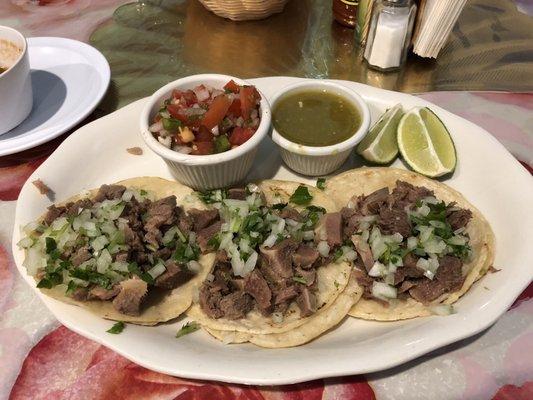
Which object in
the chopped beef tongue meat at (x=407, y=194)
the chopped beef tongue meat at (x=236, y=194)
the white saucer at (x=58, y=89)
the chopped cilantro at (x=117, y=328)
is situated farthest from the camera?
the white saucer at (x=58, y=89)

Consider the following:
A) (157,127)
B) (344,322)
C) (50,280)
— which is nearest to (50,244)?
(50,280)

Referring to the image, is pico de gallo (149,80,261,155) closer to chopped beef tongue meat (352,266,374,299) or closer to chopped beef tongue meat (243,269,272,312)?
chopped beef tongue meat (243,269,272,312)

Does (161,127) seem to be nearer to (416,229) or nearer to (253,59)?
(416,229)

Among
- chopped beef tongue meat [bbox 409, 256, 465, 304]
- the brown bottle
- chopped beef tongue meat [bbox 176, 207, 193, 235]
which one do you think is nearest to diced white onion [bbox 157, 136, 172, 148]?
chopped beef tongue meat [bbox 176, 207, 193, 235]

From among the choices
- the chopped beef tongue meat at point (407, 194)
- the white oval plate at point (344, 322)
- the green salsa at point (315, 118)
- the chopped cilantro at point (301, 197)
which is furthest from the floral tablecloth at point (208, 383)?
the green salsa at point (315, 118)

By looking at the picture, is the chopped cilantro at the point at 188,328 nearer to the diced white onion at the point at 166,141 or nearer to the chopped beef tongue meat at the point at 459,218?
the diced white onion at the point at 166,141
